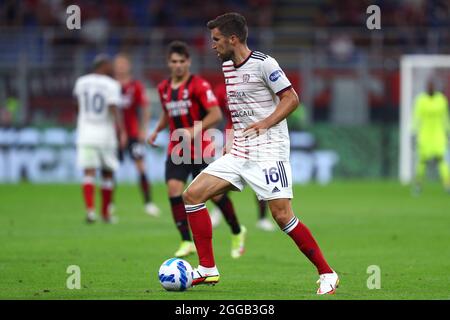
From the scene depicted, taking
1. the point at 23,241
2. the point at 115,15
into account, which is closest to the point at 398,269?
the point at 23,241

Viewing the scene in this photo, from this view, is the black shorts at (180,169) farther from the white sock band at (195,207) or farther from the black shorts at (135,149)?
the black shorts at (135,149)

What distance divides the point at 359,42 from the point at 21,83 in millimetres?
8818

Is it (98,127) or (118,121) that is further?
(118,121)

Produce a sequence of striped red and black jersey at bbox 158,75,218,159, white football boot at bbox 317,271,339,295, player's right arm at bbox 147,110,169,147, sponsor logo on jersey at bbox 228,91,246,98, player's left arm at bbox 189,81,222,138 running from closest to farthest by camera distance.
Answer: white football boot at bbox 317,271,339,295
sponsor logo on jersey at bbox 228,91,246,98
player's left arm at bbox 189,81,222,138
striped red and black jersey at bbox 158,75,218,159
player's right arm at bbox 147,110,169,147

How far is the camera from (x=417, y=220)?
16.6 m

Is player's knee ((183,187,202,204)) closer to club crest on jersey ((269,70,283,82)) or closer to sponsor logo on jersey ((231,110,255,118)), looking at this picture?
sponsor logo on jersey ((231,110,255,118))

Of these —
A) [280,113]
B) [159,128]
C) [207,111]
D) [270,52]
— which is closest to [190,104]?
[207,111]

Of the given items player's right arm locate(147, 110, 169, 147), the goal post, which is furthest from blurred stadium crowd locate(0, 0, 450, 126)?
player's right arm locate(147, 110, 169, 147)

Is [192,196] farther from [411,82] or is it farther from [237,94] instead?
[411,82]

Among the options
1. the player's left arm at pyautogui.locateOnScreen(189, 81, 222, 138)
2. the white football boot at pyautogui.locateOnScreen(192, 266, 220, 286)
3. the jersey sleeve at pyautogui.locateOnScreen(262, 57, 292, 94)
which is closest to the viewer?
the jersey sleeve at pyautogui.locateOnScreen(262, 57, 292, 94)

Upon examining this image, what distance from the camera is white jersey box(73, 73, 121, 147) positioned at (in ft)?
53.4

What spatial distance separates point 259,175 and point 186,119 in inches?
139

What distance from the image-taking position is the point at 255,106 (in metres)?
8.96

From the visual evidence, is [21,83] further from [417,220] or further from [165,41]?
[417,220]
